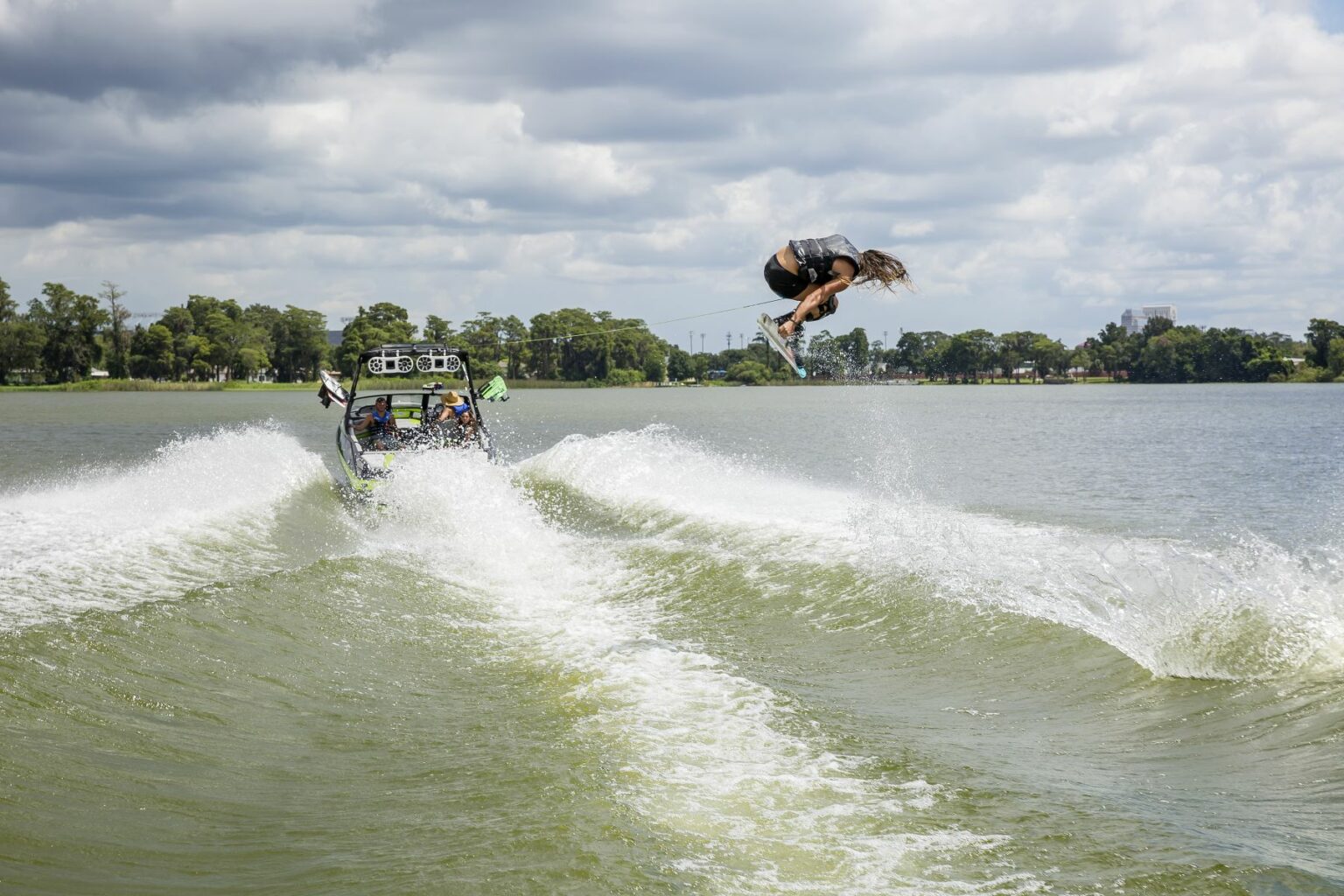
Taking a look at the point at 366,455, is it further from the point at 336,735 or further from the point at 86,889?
the point at 86,889

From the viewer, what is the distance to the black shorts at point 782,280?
9.63m

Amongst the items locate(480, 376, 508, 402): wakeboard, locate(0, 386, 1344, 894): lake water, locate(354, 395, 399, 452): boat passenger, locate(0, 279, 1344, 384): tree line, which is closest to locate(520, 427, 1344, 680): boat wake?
locate(0, 386, 1344, 894): lake water

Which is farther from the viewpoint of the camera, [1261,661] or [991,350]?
[991,350]

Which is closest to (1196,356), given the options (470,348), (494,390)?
(470,348)

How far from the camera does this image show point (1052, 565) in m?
12.2

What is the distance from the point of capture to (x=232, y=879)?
4.71m

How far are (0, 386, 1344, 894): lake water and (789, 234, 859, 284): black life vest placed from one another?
328cm

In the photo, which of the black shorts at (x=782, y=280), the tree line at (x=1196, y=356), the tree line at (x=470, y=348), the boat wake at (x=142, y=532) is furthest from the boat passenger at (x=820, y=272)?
the tree line at (x=1196, y=356)

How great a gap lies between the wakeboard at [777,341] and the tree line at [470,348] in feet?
325

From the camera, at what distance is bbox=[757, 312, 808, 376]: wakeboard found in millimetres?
10398

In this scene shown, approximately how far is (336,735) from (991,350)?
167321mm

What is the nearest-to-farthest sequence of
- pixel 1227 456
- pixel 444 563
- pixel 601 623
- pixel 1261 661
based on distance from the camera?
pixel 1261 661, pixel 601 623, pixel 444 563, pixel 1227 456

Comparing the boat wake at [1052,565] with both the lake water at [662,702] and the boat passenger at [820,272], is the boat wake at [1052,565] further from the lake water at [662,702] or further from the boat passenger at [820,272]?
the boat passenger at [820,272]

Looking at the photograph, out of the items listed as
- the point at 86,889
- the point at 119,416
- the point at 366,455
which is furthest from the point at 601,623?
the point at 119,416
